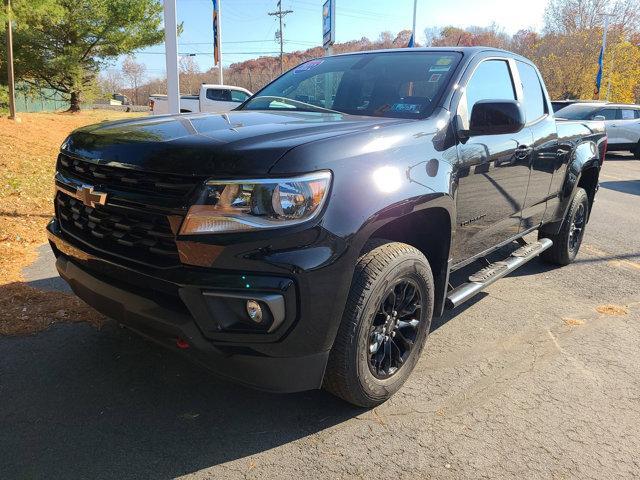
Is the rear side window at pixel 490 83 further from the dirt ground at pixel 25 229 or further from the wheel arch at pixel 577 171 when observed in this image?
the dirt ground at pixel 25 229

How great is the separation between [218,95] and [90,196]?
764 inches

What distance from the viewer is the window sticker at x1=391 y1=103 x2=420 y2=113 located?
3121 mm

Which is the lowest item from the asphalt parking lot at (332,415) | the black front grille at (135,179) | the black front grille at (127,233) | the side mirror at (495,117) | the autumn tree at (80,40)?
the asphalt parking lot at (332,415)

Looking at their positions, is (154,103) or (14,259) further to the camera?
(154,103)

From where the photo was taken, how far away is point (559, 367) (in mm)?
A: 3385

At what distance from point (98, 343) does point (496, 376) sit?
2.52 metres

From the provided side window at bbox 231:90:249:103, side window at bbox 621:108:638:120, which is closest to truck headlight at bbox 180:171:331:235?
side window at bbox 621:108:638:120

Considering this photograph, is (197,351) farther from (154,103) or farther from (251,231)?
(154,103)

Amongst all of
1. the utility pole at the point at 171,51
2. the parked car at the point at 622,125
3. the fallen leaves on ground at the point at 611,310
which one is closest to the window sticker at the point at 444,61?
the fallen leaves on ground at the point at 611,310

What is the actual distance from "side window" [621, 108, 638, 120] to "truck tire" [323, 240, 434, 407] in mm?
18102

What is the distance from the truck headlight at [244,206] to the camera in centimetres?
212

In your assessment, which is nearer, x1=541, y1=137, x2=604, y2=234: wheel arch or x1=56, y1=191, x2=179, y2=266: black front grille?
x1=56, y1=191, x2=179, y2=266: black front grille

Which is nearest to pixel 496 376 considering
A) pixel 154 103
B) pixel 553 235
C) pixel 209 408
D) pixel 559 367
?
pixel 559 367

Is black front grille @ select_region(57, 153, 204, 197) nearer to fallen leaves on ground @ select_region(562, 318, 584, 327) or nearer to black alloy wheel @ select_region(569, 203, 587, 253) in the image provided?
fallen leaves on ground @ select_region(562, 318, 584, 327)
